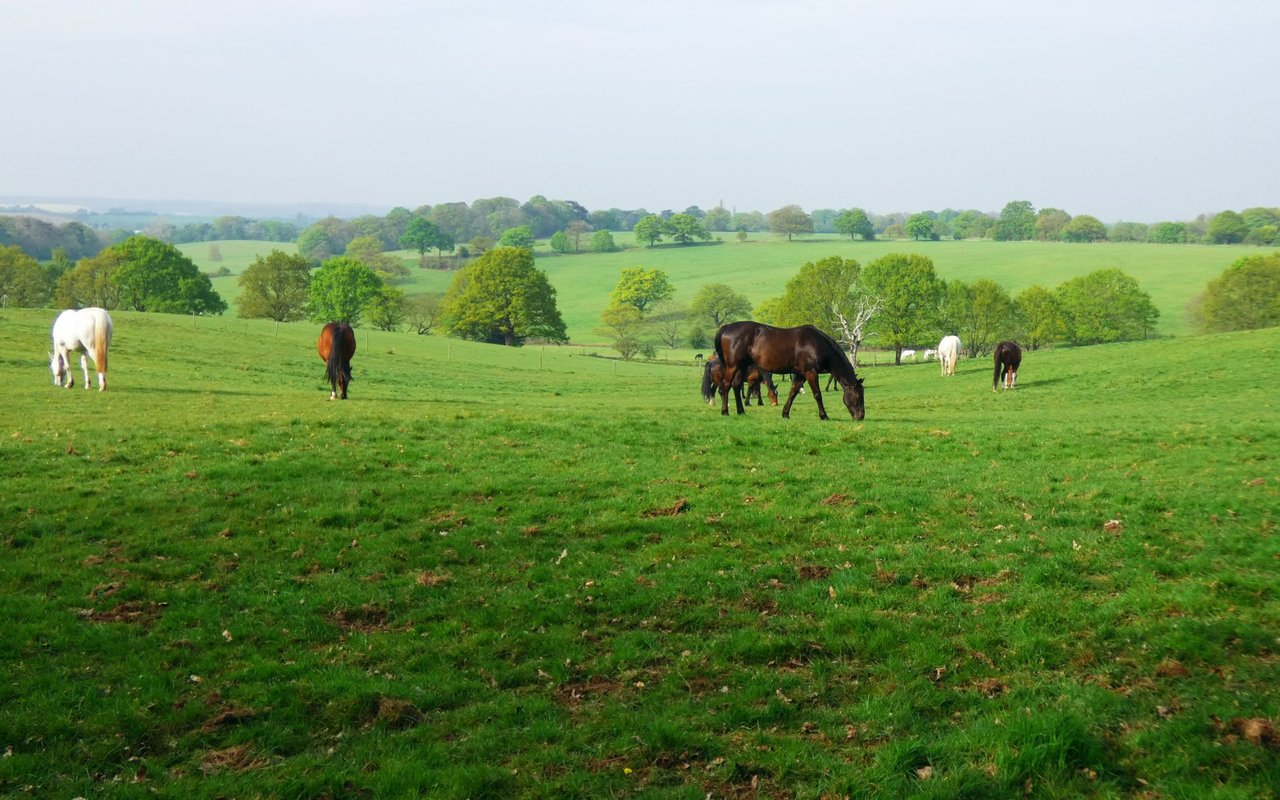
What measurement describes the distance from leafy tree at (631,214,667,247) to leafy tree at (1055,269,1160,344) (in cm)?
9122

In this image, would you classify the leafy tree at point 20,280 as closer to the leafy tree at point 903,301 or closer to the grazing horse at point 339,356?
the grazing horse at point 339,356

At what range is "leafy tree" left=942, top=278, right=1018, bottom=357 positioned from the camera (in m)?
77.1

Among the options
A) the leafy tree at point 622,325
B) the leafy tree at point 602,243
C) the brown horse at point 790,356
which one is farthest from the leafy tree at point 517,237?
the brown horse at point 790,356

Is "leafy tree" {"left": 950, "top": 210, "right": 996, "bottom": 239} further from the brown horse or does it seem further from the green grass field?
the brown horse

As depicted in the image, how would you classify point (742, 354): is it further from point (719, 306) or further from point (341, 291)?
point (719, 306)

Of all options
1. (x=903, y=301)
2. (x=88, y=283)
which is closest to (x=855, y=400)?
(x=903, y=301)

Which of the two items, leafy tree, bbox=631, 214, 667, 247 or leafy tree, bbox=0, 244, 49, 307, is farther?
leafy tree, bbox=631, 214, 667, 247

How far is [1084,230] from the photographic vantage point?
476 feet

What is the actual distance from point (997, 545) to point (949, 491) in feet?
8.51

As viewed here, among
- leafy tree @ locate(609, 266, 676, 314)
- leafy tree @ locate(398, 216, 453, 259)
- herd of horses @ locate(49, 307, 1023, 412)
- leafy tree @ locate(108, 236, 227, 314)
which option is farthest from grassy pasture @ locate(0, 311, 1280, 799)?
leafy tree @ locate(398, 216, 453, 259)

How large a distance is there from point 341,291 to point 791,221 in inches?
Answer: 4029

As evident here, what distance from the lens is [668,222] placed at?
6432 inches

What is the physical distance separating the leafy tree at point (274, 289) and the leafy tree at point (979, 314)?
59.6 m

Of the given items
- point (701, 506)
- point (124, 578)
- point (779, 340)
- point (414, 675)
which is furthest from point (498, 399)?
point (414, 675)
